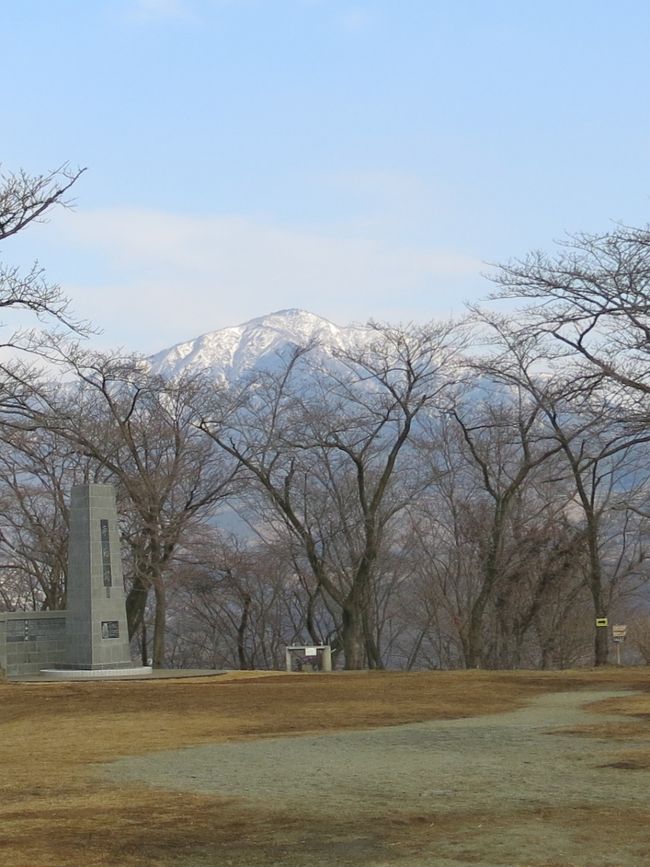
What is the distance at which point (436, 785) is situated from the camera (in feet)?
32.1

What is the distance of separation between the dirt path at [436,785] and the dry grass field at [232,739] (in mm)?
48

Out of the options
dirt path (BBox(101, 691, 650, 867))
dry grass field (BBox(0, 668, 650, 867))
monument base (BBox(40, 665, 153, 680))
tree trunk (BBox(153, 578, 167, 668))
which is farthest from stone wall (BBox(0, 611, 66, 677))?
dirt path (BBox(101, 691, 650, 867))

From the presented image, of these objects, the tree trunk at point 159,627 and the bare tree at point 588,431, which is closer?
the bare tree at point 588,431

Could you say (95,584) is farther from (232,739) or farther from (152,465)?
(232,739)

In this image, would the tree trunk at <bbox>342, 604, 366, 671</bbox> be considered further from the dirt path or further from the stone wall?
the dirt path

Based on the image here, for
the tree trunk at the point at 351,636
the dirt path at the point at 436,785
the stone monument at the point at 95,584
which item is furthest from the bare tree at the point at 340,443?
the dirt path at the point at 436,785

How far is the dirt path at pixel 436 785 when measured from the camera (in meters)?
7.09

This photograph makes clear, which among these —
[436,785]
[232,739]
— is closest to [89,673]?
[232,739]

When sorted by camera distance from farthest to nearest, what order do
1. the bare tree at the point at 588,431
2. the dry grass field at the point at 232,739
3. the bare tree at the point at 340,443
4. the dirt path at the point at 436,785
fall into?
the bare tree at the point at 340,443 → the bare tree at the point at 588,431 → the dry grass field at the point at 232,739 → the dirt path at the point at 436,785

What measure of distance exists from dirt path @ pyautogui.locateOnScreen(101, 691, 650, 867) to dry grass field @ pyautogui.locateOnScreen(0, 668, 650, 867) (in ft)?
0.16

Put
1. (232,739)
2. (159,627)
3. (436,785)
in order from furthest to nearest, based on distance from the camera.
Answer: (159,627), (232,739), (436,785)

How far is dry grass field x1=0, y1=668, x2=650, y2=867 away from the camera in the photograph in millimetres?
7336

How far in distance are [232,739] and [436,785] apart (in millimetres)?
5288

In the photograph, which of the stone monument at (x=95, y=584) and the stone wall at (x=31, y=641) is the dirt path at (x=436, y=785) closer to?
the stone monument at (x=95, y=584)
